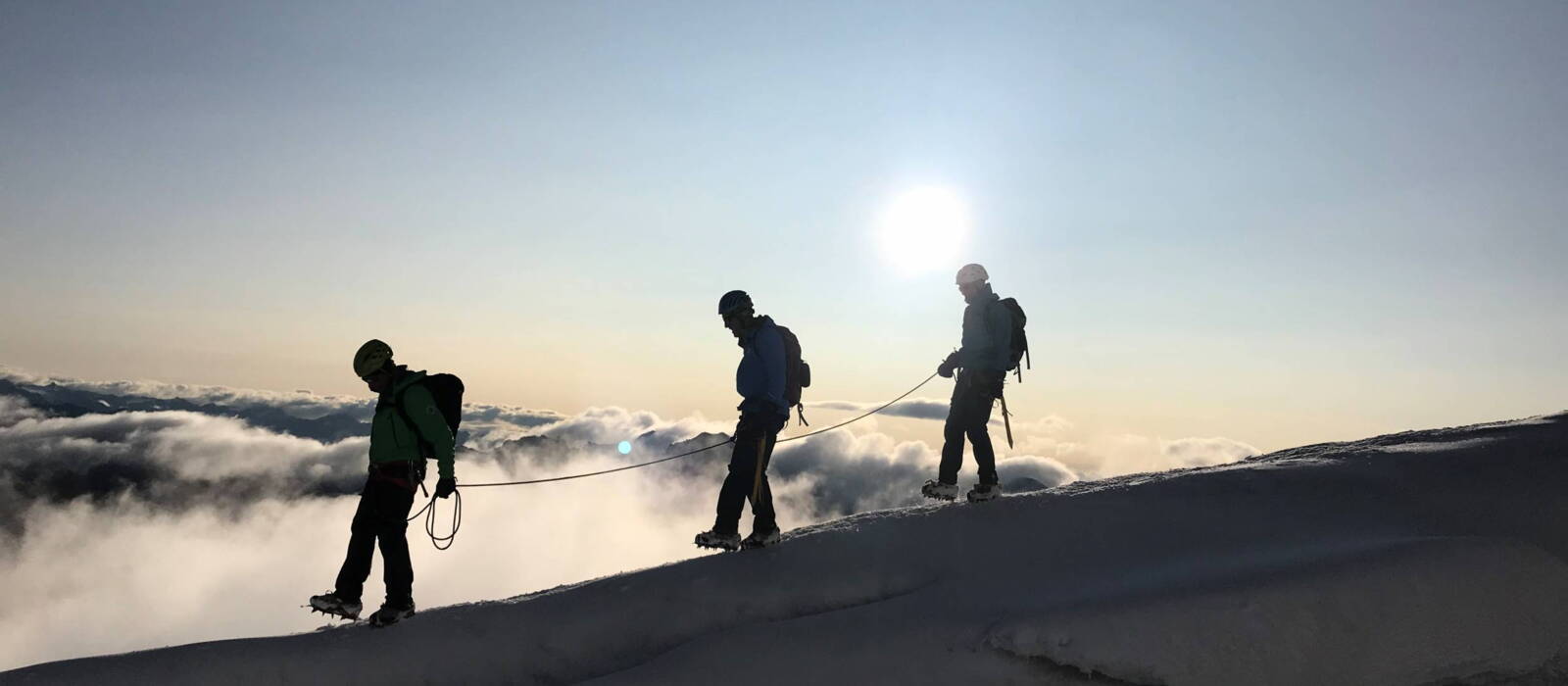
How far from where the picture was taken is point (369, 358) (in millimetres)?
7930

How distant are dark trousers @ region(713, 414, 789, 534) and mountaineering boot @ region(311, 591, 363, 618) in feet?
12.0

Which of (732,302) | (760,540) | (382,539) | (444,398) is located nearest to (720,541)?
(760,540)

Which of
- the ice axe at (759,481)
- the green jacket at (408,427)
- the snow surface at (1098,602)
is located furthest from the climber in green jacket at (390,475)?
the ice axe at (759,481)

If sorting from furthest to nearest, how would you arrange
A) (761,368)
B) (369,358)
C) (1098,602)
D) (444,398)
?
(761,368), (444,398), (369,358), (1098,602)

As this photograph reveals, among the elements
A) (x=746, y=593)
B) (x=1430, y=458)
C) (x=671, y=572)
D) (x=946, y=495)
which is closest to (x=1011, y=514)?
(x=946, y=495)

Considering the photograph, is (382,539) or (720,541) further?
(720,541)

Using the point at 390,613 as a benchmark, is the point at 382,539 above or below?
above

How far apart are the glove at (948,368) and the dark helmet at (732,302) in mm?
2727

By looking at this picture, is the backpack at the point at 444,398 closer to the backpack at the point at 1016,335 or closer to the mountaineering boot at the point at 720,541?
the mountaineering boot at the point at 720,541

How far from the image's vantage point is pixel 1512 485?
7961mm

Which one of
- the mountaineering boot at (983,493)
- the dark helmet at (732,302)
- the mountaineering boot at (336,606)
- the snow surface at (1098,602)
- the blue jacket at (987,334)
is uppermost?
the dark helmet at (732,302)

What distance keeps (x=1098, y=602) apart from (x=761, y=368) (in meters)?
4.06

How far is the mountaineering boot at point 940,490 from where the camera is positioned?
33.3ft

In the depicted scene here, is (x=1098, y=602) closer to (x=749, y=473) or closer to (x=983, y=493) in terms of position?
(x=983, y=493)
